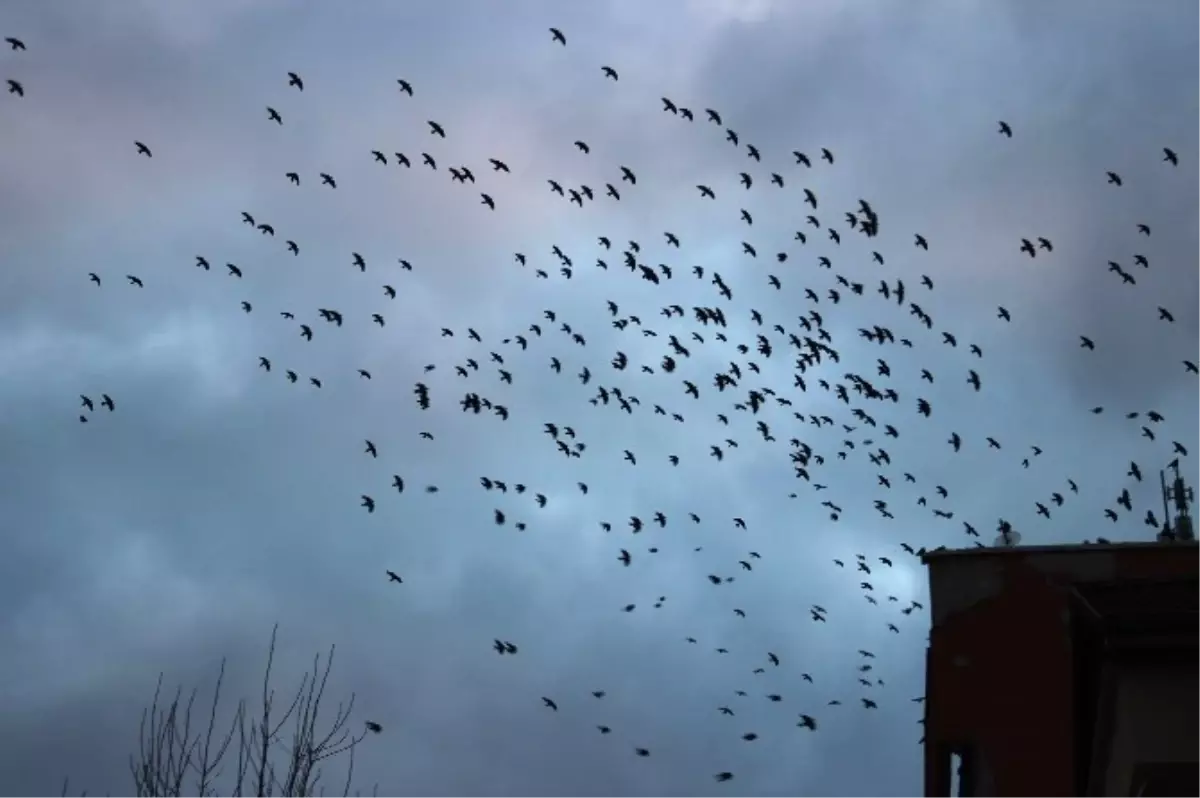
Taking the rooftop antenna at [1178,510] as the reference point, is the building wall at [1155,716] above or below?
below

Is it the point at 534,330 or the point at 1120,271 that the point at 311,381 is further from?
the point at 1120,271

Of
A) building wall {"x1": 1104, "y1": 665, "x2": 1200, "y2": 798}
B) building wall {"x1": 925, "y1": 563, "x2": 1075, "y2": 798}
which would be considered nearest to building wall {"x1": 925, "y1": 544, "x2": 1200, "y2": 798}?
building wall {"x1": 925, "y1": 563, "x2": 1075, "y2": 798}

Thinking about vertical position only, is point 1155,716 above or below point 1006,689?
below

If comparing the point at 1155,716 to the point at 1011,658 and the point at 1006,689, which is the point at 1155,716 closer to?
the point at 1006,689

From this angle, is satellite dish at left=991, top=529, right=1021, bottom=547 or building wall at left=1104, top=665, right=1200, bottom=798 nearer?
building wall at left=1104, top=665, right=1200, bottom=798

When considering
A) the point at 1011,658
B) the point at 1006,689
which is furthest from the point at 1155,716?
the point at 1011,658

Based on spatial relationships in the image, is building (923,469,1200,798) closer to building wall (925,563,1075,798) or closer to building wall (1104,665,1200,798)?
building wall (925,563,1075,798)

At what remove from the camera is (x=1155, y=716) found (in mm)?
11070

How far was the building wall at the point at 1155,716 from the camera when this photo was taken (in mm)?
10945

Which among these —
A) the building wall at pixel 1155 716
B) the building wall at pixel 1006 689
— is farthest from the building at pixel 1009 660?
the building wall at pixel 1155 716

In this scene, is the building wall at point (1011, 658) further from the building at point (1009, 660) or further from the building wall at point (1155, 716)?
the building wall at point (1155, 716)

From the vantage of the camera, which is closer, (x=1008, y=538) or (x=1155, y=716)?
(x=1155, y=716)

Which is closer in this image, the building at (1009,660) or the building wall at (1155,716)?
the building wall at (1155,716)

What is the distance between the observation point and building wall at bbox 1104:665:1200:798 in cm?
1095
